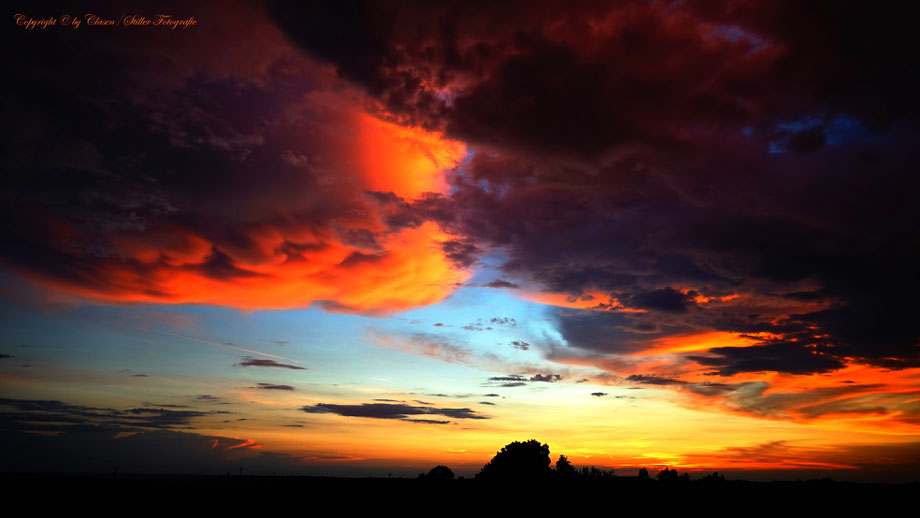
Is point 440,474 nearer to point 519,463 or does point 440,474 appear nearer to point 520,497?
point 519,463

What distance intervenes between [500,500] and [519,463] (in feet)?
34.7

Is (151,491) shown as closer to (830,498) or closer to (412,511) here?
(412,511)

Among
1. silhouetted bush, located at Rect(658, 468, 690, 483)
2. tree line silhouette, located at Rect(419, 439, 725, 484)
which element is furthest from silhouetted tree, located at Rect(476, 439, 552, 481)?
silhouetted bush, located at Rect(658, 468, 690, 483)

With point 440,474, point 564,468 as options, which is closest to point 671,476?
point 564,468

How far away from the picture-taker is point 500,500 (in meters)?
54.3

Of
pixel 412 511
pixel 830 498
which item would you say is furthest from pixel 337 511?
pixel 830 498

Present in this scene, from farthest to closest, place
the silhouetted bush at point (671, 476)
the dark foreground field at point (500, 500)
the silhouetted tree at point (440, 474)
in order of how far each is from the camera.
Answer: the silhouetted tree at point (440, 474)
the silhouetted bush at point (671, 476)
the dark foreground field at point (500, 500)

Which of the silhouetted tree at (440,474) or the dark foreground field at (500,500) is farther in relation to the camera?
the silhouetted tree at (440,474)

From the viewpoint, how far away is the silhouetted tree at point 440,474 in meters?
73.1

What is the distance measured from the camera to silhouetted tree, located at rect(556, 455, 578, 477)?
64.9 m

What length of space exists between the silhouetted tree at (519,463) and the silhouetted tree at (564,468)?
1996 millimetres

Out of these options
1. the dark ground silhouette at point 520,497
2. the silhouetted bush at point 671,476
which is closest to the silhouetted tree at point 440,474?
the dark ground silhouette at point 520,497

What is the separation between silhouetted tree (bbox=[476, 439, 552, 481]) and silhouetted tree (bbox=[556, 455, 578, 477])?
200 centimetres

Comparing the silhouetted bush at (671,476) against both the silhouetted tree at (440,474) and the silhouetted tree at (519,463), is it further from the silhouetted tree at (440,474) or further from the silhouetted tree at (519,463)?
the silhouetted tree at (440,474)
